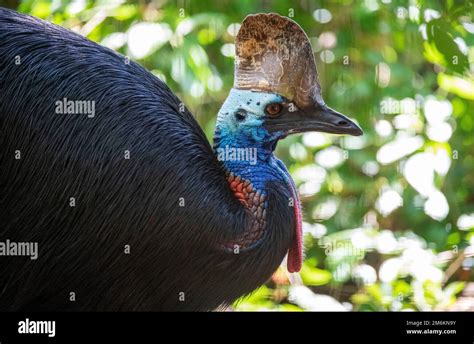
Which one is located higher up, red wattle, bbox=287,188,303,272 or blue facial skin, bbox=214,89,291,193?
blue facial skin, bbox=214,89,291,193

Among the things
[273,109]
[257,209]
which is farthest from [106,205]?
[273,109]

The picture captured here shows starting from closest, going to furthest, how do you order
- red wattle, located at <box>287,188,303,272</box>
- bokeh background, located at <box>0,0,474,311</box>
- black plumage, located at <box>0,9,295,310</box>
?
black plumage, located at <box>0,9,295,310</box> → red wattle, located at <box>287,188,303,272</box> → bokeh background, located at <box>0,0,474,311</box>

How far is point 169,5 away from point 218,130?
1.01 m

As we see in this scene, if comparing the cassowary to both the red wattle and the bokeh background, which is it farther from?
the bokeh background

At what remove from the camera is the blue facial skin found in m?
2.42

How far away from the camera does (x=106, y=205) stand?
2361 mm

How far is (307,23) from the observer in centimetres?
339

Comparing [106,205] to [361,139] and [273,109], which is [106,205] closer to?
[273,109]

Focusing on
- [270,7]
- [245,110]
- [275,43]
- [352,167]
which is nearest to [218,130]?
[245,110]

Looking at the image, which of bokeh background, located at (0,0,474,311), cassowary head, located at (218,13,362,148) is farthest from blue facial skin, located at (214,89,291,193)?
bokeh background, located at (0,0,474,311)

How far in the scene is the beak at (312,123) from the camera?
2439 millimetres

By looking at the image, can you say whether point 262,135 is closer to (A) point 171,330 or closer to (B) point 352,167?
(A) point 171,330

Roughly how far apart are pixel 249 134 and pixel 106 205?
1.30ft

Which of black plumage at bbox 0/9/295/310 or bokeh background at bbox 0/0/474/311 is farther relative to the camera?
bokeh background at bbox 0/0/474/311
